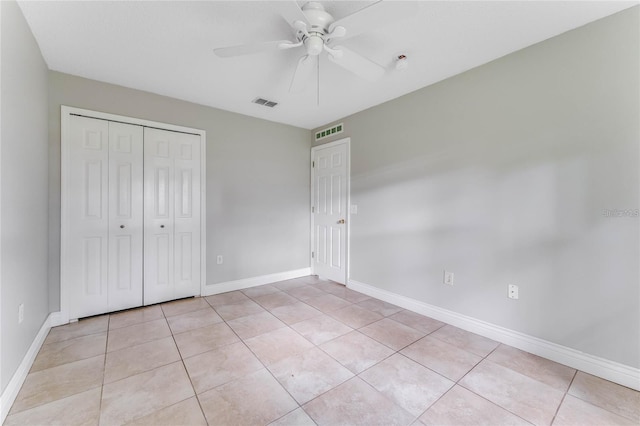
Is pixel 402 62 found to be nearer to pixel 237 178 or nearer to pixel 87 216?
pixel 237 178

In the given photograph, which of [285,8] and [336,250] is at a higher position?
[285,8]

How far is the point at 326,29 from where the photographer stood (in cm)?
175

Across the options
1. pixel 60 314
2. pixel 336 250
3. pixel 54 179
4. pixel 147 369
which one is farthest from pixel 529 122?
pixel 60 314

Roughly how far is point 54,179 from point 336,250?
3.22m

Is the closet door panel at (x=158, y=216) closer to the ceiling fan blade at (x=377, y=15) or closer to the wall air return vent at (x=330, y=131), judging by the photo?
the wall air return vent at (x=330, y=131)

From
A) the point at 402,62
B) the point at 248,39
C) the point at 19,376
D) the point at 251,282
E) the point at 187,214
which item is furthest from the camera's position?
the point at 251,282

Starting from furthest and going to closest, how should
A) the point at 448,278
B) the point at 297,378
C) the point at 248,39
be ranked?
the point at 448,278
the point at 248,39
the point at 297,378

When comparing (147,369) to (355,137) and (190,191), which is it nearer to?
(190,191)

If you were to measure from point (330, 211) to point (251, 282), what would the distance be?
1530 millimetres

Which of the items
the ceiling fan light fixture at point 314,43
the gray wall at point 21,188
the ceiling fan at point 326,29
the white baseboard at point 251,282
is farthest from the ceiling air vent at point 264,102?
the white baseboard at point 251,282

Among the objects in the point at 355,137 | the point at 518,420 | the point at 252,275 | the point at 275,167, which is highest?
the point at 355,137

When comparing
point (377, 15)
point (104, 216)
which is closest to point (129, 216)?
point (104, 216)

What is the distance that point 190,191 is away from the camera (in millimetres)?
3285

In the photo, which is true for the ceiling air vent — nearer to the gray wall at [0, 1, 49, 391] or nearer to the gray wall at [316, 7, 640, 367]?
the gray wall at [316, 7, 640, 367]
